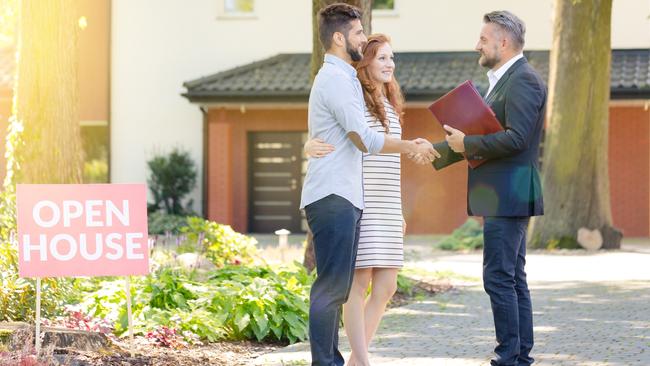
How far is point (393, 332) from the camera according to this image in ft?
30.5

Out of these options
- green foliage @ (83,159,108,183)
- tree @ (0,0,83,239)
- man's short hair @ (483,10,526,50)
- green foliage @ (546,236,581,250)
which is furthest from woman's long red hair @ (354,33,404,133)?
green foliage @ (83,159,108,183)

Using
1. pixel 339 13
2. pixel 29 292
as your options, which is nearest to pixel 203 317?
pixel 29 292

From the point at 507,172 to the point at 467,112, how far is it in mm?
396

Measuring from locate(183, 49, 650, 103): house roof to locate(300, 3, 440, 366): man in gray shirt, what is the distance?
17802mm

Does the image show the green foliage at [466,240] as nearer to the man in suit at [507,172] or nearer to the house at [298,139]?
the house at [298,139]

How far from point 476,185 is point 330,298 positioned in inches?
47.7

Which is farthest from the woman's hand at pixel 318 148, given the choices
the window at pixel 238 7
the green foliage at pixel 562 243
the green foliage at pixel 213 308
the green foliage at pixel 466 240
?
the window at pixel 238 7

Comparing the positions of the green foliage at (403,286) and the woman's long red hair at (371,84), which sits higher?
the woman's long red hair at (371,84)

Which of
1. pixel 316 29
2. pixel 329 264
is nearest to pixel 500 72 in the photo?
pixel 329 264

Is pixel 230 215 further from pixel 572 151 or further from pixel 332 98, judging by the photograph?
pixel 332 98

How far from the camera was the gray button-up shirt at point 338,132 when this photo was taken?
644 cm

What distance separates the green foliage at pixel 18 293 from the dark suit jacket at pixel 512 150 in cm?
315

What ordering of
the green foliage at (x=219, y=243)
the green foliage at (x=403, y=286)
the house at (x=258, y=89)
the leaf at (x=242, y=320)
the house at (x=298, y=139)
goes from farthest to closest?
the house at (x=258, y=89), the house at (x=298, y=139), the green foliage at (x=219, y=243), the green foliage at (x=403, y=286), the leaf at (x=242, y=320)

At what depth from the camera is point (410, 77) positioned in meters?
25.3
